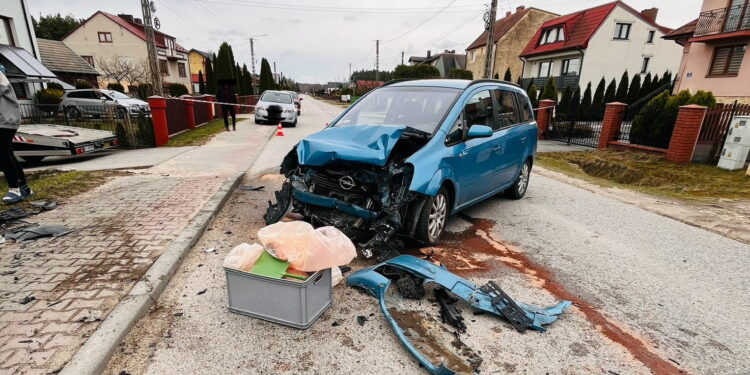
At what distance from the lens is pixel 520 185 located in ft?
20.7

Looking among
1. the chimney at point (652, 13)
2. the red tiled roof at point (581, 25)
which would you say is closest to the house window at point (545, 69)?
the red tiled roof at point (581, 25)

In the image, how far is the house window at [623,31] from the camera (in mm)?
31734

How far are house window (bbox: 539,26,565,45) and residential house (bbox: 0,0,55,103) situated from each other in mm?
37314

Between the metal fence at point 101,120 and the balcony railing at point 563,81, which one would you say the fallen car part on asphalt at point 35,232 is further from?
the balcony railing at point 563,81

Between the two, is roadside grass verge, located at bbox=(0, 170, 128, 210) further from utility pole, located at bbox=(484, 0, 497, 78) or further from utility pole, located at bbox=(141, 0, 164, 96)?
utility pole, located at bbox=(484, 0, 497, 78)

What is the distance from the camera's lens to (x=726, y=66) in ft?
63.6

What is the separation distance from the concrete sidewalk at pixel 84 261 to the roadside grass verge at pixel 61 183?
0.84ft

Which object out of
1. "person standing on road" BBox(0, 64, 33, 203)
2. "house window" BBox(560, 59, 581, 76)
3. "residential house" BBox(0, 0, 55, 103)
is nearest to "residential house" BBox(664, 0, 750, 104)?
"house window" BBox(560, 59, 581, 76)

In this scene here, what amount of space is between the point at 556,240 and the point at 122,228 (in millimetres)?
5112

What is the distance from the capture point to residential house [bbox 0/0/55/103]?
16328 mm

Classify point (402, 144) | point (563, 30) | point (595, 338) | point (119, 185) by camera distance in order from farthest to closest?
point (563, 30) < point (119, 185) < point (402, 144) < point (595, 338)

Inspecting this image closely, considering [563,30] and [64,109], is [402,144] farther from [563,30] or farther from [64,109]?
[563,30]

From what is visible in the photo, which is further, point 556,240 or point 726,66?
point 726,66

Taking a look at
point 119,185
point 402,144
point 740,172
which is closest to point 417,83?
point 402,144
